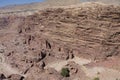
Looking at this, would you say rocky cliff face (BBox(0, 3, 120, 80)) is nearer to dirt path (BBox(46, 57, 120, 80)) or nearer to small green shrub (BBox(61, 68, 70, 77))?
small green shrub (BBox(61, 68, 70, 77))

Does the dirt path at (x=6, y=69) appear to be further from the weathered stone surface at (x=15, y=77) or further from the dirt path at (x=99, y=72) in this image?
the dirt path at (x=99, y=72)

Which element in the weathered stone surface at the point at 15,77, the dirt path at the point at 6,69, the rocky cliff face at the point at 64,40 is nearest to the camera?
the rocky cliff face at the point at 64,40

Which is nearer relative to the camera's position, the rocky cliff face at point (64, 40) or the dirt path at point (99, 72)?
the dirt path at point (99, 72)

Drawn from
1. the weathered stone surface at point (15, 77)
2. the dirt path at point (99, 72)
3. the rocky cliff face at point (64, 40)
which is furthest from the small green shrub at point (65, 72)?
the weathered stone surface at point (15, 77)

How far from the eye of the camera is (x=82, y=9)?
57.4 metres

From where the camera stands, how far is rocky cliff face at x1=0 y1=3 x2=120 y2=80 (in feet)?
175

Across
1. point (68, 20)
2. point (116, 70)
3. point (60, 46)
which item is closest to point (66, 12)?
point (68, 20)

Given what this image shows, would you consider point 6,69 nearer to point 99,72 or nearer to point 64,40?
point 64,40

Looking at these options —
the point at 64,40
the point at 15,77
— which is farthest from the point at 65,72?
the point at 64,40

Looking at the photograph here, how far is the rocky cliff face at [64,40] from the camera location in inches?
2096

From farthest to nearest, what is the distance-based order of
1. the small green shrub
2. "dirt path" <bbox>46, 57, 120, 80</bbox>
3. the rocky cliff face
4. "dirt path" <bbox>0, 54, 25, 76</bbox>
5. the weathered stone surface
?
1. "dirt path" <bbox>0, 54, 25, 76</bbox>
2. the weathered stone surface
3. the rocky cliff face
4. the small green shrub
5. "dirt path" <bbox>46, 57, 120, 80</bbox>

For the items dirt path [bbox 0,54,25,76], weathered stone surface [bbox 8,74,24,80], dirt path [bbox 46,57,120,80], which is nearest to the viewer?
dirt path [bbox 46,57,120,80]

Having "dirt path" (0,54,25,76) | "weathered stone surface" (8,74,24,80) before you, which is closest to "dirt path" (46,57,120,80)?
"weathered stone surface" (8,74,24,80)

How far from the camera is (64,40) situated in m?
62.8
